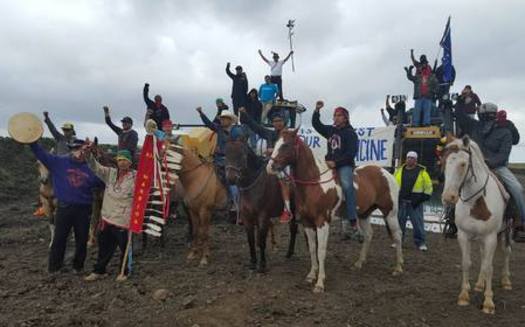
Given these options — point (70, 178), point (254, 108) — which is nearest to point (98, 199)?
point (70, 178)

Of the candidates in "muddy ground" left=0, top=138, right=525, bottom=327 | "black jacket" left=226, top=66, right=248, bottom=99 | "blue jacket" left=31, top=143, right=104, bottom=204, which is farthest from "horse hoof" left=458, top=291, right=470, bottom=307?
"black jacket" left=226, top=66, right=248, bottom=99

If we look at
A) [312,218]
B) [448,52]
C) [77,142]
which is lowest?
[312,218]

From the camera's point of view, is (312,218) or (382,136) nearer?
(312,218)

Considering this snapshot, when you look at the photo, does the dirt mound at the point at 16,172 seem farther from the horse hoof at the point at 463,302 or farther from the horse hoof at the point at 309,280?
the horse hoof at the point at 463,302

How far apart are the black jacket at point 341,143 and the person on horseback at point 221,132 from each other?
200 cm

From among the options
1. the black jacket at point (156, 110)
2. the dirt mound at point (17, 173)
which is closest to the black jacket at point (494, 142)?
the black jacket at point (156, 110)

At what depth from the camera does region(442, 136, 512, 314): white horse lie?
21.5ft

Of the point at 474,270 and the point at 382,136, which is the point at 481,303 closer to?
the point at 474,270

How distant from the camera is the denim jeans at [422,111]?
1420cm

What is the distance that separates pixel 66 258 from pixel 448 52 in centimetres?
1303

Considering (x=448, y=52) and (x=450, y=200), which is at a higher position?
(x=448, y=52)

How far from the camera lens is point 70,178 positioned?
8133 mm

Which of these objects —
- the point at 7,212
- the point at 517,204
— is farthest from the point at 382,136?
the point at 7,212

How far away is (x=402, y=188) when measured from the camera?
1151 cm
